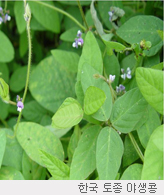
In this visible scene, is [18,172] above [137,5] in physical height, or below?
below

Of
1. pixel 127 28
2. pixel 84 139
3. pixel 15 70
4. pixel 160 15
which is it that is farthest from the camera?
pixel 15 70

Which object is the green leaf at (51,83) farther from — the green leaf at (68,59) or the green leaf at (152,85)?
the green leaf at (152,85)

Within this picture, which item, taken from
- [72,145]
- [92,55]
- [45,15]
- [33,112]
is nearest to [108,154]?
[72,145]

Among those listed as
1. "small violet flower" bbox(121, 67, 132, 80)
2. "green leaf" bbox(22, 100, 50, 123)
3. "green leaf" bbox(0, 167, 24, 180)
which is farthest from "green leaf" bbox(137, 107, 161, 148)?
"green leaf" bbox(22, 100, 50, 123)

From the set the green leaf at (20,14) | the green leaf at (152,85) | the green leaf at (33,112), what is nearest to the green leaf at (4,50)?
the green leaf at (20,14)

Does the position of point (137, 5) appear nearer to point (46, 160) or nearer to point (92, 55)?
point (92, 55)
